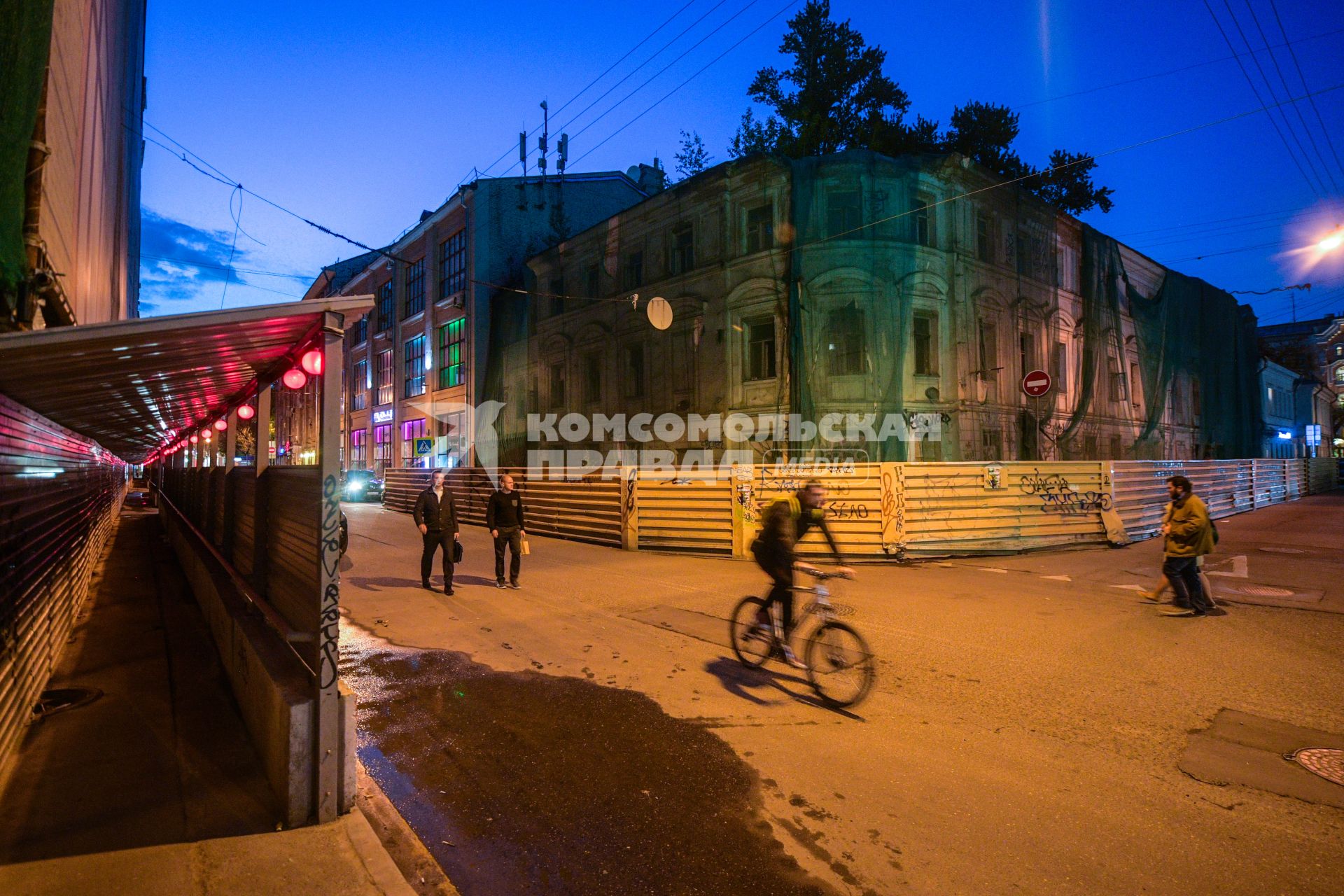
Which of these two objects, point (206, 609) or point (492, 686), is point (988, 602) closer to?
point (492, 686)

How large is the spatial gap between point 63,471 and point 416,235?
114ft

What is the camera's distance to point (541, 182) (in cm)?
3375

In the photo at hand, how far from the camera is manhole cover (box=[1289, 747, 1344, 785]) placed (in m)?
4.30

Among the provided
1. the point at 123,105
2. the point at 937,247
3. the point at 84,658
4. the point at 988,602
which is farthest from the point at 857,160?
the point at 84,658

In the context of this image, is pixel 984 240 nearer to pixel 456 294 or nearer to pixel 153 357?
pixel 153 357

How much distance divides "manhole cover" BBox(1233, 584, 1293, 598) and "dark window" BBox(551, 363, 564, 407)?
2472 centimetres

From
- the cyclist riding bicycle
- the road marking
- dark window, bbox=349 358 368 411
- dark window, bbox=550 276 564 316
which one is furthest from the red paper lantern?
dark window, bbox=349 358 368 411

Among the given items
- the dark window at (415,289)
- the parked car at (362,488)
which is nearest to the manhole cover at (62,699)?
the parked car at (362,488)

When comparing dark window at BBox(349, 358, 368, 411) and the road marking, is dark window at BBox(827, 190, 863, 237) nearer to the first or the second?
the road marking

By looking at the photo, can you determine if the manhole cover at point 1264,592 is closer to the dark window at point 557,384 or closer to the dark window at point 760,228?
the dark window at point 760,228

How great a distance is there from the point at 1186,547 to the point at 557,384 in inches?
999

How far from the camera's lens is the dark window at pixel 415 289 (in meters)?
37.7

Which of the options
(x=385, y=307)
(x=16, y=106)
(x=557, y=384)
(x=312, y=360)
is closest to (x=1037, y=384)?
(x=312, y=360)

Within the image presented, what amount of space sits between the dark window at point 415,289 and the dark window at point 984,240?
29.3 meters
